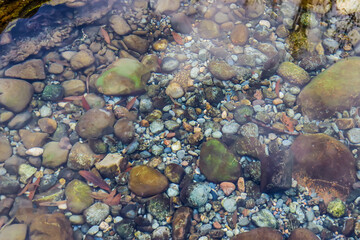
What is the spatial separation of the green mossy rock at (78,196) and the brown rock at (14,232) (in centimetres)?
60

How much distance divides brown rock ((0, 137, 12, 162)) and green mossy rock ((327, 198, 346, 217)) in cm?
481

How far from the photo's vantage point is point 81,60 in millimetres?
4773

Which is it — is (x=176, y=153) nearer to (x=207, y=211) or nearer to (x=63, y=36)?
(x=207, y=211)

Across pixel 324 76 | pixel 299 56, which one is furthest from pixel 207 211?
pixel 299 56

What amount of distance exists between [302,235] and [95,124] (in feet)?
11.1

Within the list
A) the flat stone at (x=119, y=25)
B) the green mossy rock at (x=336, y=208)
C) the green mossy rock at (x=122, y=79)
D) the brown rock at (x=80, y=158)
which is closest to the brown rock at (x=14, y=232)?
the brown rock at (x=80, y=158)

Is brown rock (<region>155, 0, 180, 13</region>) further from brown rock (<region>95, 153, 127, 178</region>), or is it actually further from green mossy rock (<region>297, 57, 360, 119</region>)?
brown rock (<region>95, 153, 127, 178</region>)

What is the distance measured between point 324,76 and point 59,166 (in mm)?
4620

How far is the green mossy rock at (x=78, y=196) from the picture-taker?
11.9ft

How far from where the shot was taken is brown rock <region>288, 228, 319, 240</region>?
3277mm

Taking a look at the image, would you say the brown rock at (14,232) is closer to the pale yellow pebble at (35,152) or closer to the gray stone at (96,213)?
the gray stone at (96,213)

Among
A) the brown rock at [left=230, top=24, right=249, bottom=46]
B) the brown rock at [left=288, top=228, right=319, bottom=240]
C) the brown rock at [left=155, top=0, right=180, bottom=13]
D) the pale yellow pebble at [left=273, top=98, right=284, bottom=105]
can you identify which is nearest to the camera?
the brown rock at [left=288, top=228, right=319, bottom=240]

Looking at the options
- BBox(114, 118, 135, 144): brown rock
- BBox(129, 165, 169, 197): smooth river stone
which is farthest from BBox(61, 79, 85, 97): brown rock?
BBox(129, 165, 169, 197): smooth river stone

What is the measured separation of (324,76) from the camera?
14.4ft
